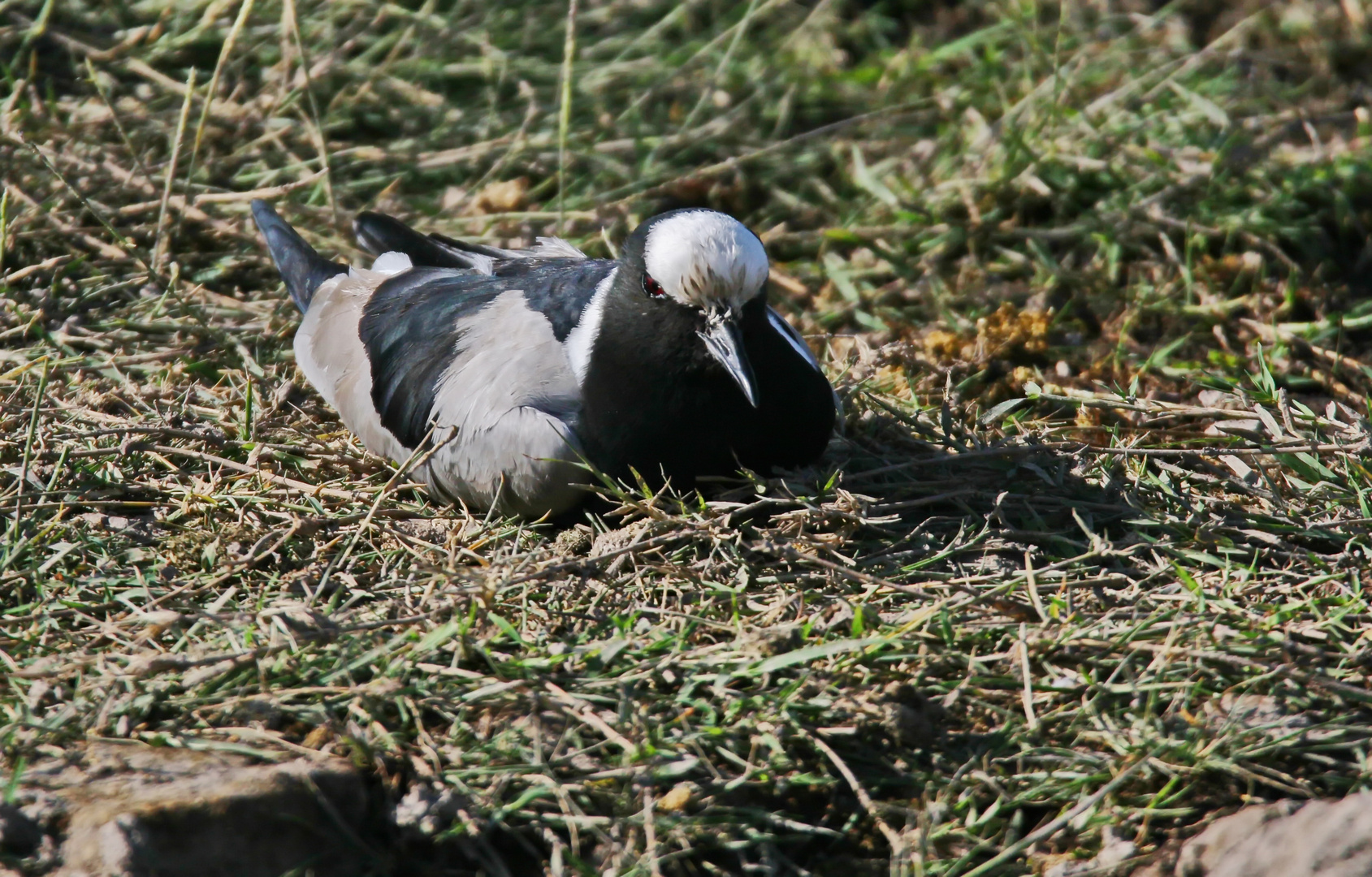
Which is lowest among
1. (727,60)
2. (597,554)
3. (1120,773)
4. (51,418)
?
(1120,773)

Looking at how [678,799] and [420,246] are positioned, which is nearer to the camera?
[678,799]

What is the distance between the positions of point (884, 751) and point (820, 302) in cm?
270

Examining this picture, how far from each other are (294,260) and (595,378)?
68.4 inches

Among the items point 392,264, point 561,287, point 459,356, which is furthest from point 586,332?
point 392,264

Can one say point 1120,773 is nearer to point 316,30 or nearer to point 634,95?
point 634,95

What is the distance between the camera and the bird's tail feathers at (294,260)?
16.4 ft

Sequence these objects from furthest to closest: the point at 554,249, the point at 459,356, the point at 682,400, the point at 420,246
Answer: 1. the point at 554,249
2. the point at 420,246
3. the point at 459,356
4. the point at 682,400

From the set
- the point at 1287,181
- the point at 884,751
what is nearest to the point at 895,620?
the point at 884,751

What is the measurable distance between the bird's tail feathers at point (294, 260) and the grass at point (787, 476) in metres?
0.15

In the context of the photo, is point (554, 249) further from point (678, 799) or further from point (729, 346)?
point (678, 799)

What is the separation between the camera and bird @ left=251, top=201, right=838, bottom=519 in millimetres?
3758

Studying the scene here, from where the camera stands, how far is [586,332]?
405cm

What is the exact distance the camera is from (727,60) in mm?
6414

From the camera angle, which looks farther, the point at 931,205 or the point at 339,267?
the point at 931,205
